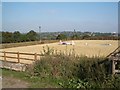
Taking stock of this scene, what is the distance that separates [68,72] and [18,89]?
2344 millimetres

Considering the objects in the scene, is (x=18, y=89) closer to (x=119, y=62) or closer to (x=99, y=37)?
(x=119, y=62)

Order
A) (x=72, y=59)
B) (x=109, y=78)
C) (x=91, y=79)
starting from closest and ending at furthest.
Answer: (x=109, y=78) < (x=91, y=79) < (x=72, y=59)

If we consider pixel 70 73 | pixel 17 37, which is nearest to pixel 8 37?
pixel 17 37

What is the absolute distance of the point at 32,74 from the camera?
10.7 meters

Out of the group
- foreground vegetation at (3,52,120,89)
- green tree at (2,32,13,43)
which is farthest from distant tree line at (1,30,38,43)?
foreground vegetation at (3,52,120,89)

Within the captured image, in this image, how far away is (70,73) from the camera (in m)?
9.70

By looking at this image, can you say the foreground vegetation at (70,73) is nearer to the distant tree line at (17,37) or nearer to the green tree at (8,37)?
the distant tree line at (17,37)

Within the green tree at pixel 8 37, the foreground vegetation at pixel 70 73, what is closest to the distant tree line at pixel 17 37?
the green tree at pixel 8 37

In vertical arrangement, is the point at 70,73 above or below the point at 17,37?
below

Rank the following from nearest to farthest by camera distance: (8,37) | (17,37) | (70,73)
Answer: (70,73)
(8,37)
(17,37)

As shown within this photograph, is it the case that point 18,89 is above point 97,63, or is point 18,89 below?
below

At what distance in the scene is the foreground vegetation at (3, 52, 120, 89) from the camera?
27.2ft

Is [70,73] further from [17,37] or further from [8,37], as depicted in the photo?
[17,37]

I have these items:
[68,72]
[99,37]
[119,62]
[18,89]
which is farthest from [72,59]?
[99,37]
